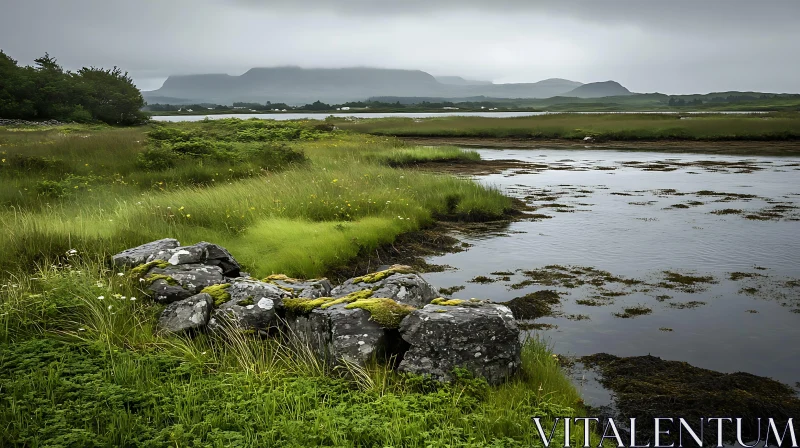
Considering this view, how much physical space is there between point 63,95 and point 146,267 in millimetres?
66318

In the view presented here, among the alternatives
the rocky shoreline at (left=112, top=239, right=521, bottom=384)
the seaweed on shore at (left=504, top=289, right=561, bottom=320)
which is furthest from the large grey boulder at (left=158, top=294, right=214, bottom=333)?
the seaweed on shore at (left=504, top=289, right=561, bottom=320)

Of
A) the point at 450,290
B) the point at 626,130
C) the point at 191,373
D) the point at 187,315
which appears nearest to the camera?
the point at 191,373

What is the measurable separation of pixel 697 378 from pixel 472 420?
12.8ft

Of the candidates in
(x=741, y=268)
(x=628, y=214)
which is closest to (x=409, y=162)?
(x=628, y=214)

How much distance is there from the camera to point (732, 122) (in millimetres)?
61406

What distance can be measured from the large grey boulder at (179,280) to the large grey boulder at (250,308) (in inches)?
29.5

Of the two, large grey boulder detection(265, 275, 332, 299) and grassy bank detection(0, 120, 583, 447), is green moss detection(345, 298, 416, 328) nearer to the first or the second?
grassy bank detection(0, 120, 583, 447)

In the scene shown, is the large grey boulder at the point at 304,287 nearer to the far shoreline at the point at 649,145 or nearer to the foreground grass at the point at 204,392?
the foreground grass at the point at 204,392

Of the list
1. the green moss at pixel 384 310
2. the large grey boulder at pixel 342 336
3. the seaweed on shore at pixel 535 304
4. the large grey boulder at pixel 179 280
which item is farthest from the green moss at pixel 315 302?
the seaweed on shore at pixel 535 304

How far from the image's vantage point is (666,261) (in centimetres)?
1474

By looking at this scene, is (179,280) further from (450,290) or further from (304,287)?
(450,290)

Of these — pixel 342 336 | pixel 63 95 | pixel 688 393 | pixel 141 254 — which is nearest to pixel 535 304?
pixel 688 393

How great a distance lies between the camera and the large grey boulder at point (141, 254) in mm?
9734

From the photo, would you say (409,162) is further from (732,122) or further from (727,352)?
(732,122)
